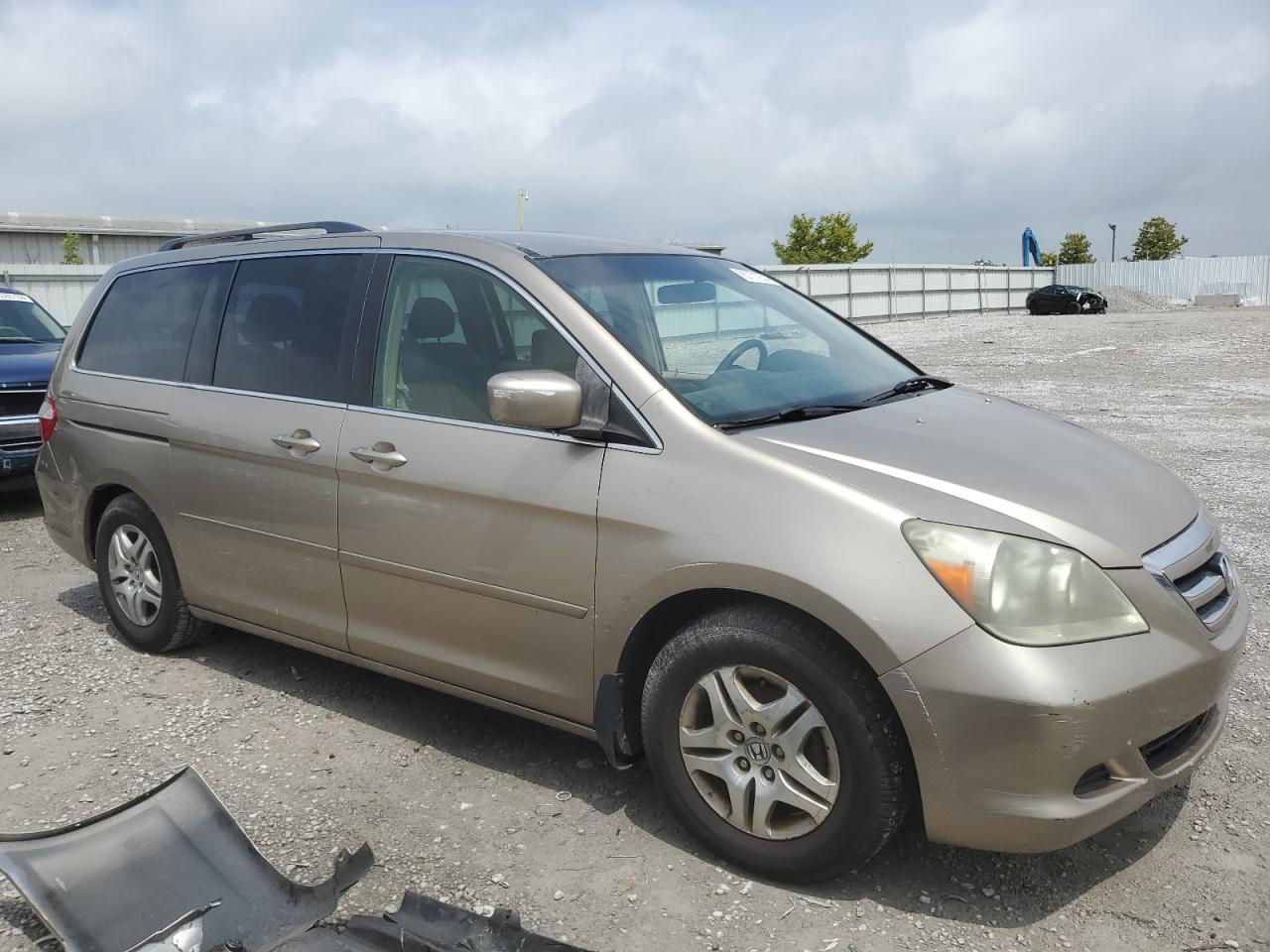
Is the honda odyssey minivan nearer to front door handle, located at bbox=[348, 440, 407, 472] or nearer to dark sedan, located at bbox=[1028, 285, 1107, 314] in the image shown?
front door handle, located at bbox=[348, 440, 407, 472]

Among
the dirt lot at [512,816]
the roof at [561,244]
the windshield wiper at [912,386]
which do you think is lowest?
the dirt lot at [512,816]

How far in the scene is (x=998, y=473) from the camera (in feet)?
9.87

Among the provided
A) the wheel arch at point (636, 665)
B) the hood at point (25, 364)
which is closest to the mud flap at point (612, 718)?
the wheel arch at point (636, 665)

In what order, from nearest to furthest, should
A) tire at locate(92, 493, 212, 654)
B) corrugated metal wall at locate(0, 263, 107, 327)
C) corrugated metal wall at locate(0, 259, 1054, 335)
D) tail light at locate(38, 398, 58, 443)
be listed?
tire at locate(92, 493, 212, 654)
tail light at locate(38, 398, 58, 443)
corrugated metal wall at locate(0, 263, 107, 327)
corrugated metal wall at locate(0, 259, 1054, 335)

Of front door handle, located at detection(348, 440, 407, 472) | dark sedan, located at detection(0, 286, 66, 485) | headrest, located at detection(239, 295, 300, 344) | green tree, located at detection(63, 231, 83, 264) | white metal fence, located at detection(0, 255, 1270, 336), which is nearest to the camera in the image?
front door handle, located at detection(348, 440, 407, 472)

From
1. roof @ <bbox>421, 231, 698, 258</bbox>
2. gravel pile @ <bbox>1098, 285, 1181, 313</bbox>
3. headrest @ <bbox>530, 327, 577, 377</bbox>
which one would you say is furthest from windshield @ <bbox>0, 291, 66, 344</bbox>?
gravel pile @ <bbox>1098, 285, 1181, 313</bbox>

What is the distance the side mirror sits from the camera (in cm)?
315

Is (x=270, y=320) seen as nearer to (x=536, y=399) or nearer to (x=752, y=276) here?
(x=536, y=399)

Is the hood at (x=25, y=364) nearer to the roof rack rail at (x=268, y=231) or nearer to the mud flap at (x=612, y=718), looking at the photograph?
the roof rack rail at (x=268, y=231)

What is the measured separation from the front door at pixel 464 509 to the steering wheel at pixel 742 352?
558 mm

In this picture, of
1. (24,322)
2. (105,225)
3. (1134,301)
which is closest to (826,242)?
(1134,301)

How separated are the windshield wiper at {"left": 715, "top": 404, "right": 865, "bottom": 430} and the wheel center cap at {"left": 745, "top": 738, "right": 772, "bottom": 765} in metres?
0.88

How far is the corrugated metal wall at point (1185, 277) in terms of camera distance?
54000mm

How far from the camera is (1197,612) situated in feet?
9.46
